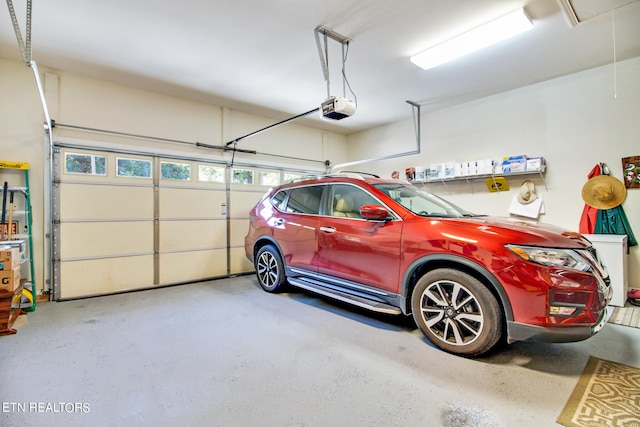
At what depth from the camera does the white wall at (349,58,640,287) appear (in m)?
3.61

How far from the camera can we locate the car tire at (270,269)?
12.7 feet

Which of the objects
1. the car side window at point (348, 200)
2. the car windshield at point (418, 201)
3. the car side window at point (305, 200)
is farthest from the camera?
the car side window at point (305, 200)

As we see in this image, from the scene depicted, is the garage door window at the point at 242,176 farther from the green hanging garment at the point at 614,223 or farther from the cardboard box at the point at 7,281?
the green hanging garment at the point at 614,223

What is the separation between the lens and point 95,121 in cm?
403

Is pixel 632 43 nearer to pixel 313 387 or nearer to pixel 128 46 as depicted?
pixel 313 387

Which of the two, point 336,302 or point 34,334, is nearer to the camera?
point 34,334

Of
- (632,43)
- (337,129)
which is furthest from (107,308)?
(632,43)

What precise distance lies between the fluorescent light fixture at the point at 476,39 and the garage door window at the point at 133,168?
4136mm

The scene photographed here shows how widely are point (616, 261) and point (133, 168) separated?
6.51m

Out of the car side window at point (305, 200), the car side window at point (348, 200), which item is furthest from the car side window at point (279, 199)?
the car side window at point (348, 200)

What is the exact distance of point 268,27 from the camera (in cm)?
292

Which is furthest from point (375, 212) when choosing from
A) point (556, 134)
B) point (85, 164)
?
point (85, 164)

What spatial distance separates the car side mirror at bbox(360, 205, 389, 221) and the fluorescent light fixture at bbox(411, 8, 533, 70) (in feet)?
6.72

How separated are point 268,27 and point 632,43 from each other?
409cm
